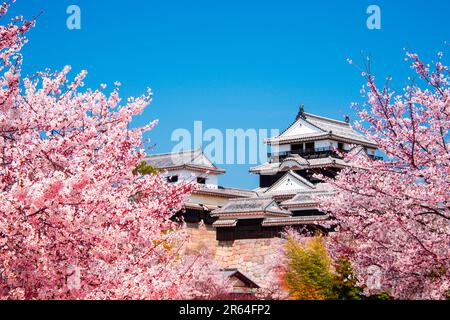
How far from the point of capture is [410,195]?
8219 millimetres

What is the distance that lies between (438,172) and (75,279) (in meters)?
5.19

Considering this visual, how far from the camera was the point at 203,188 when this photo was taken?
41.1 metres

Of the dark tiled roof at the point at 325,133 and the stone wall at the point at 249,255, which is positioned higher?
the dark tiled roof at the point at 325,133

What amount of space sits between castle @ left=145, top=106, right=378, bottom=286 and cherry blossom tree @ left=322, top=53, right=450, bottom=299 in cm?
1104

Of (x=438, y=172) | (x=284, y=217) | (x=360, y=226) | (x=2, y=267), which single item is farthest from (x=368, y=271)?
(x=284, y=217)

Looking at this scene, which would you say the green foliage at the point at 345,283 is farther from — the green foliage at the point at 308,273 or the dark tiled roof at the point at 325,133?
the dark tiled roof at the point at 325,133

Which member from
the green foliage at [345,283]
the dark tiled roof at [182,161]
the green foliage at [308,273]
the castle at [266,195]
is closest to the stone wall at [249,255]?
the castle at [266,195]

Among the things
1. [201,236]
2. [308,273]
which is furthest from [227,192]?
[308,273]

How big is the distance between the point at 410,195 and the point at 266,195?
28.2 metres

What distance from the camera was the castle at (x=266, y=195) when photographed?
31.5 m

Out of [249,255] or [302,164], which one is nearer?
[249,255]

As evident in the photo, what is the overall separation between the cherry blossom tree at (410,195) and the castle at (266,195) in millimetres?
11040

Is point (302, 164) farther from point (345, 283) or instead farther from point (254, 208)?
point (345, 283)

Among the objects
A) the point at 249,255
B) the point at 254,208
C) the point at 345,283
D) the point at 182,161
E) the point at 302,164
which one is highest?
the point at 182,161
